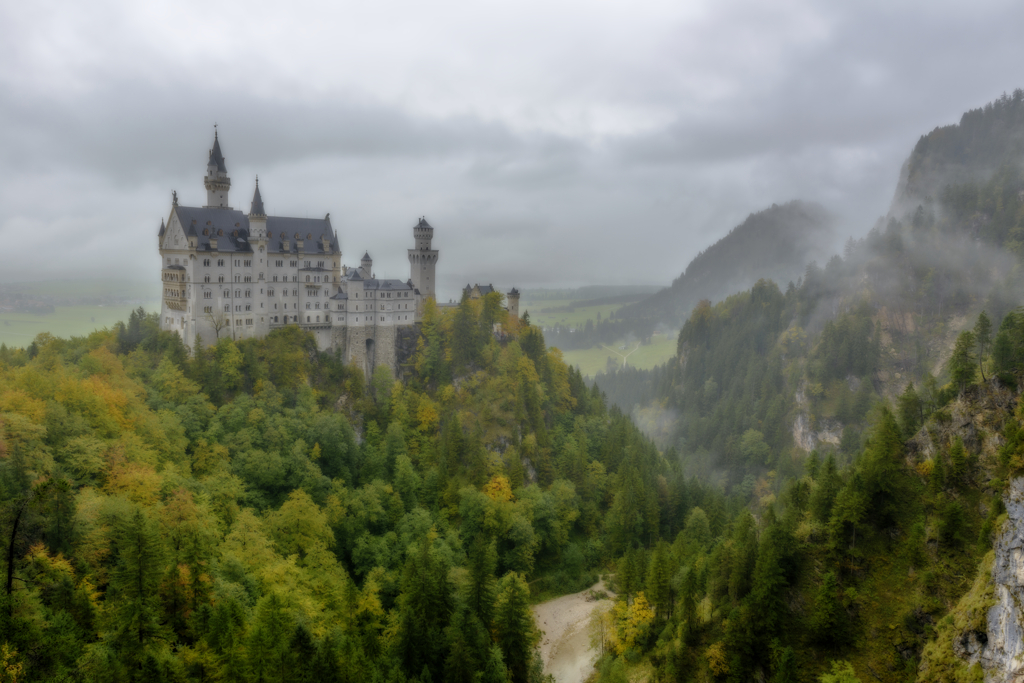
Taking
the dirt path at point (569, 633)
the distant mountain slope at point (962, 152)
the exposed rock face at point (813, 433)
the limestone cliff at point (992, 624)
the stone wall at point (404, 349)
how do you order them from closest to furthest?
1. the limestone cliff at point (992, 624)
2. the dirt path at point (569, 633)
3. the stone wall at point (404, 349)
4. the exposed rock face at point (813, 433)
5. the distant mountain slope at point (962, 152)

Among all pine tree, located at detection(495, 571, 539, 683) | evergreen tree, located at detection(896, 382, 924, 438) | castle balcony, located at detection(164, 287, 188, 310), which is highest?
castle balcony, located at detection(164, 287, 188, 310)

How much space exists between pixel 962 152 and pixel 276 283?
187 meters

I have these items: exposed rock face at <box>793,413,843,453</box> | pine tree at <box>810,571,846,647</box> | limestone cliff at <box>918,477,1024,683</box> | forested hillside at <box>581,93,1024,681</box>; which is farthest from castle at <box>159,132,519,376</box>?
exposed rock face at <box>793,413,843,453</box>

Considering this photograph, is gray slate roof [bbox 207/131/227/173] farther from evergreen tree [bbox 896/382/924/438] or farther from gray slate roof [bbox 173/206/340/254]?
evergreen tree [bbox 896/382/924/438]

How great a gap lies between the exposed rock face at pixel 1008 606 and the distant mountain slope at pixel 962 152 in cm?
14812

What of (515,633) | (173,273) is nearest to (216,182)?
(173,273)

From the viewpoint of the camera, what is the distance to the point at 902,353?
13212 centimetres

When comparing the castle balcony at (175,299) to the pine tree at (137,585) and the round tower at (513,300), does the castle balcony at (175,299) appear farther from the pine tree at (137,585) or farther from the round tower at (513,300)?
the round tower at (513,300)

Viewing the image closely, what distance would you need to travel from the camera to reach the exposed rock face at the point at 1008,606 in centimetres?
3459

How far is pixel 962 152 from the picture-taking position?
173 meters

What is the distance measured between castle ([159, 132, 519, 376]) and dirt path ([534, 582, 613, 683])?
4072 cm

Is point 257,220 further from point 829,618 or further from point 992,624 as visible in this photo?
point 992,624

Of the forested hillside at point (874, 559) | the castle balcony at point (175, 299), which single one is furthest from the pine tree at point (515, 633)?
the castle balcony at point (175, 299)

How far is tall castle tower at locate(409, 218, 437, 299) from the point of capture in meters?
94.6
